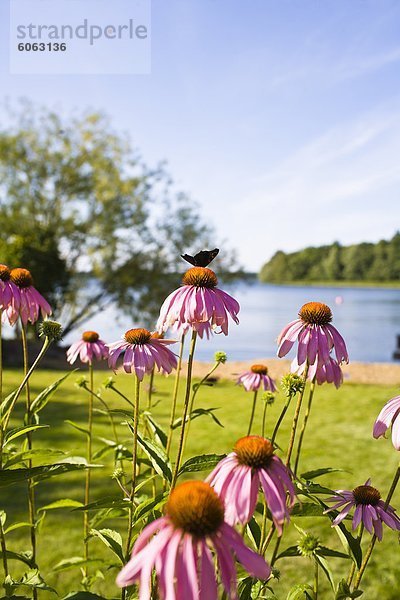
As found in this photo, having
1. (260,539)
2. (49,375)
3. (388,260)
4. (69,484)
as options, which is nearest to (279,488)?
(260,539)

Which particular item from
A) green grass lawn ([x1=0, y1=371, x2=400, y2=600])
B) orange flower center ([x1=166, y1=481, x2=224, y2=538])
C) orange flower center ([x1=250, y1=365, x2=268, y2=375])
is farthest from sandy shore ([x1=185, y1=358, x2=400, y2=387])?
orange flower center ([x1=166, y1=481, x2=224, y2=538])

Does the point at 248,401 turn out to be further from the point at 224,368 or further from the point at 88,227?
the point at 88,227

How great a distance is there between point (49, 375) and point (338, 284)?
6832 centimetres

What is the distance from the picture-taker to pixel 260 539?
128cm

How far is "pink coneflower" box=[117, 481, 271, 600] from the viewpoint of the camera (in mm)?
610

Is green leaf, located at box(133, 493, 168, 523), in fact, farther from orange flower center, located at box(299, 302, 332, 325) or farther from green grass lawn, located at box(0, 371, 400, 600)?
orange flower center, located at box(299, 302, 332, 325)

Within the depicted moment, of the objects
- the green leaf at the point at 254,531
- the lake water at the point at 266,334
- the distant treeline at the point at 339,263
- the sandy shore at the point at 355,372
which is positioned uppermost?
the distant treeline at the point at 339,263

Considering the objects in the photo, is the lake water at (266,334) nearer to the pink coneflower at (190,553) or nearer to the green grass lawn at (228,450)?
the green grass lawn at (228,450)

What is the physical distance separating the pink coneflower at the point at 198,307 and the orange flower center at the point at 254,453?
16.2 inches

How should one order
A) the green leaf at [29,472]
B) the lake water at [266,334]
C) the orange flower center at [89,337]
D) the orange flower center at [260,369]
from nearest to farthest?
the green leaf at [29,472] → the orange flower center at [89,337] → the orange flower center at [260,369] → the lake water at [266,334]

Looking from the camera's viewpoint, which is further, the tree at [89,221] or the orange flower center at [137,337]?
the tree at [89,221]

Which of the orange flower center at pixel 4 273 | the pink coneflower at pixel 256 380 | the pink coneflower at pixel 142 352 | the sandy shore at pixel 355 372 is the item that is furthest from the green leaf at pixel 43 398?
the sandy shore at pixel 355 372

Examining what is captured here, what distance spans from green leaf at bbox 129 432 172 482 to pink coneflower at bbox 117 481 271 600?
1.70ft

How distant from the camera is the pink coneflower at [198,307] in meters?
1.21
